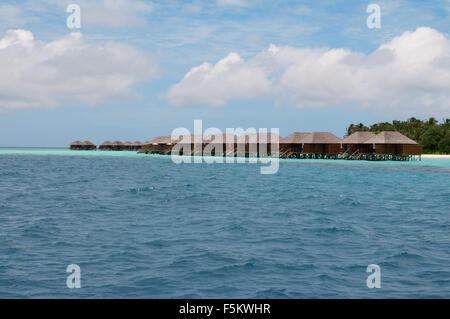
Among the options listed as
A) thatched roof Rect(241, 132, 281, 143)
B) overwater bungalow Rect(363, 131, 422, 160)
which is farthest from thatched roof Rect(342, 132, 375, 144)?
thatched roof Rect(241, 132, 281, 143)

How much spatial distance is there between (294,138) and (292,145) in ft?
4.21

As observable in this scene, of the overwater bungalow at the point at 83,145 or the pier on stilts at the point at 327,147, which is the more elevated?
the overwater bungalow at the point at 83,145

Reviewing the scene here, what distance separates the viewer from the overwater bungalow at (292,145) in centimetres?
5978

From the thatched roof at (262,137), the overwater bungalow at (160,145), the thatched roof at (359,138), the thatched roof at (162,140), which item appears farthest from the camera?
the overwater bungalow at (160,145)

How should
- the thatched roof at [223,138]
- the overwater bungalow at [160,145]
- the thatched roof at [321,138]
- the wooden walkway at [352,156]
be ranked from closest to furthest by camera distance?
the wooden walkway at [352,156], the thatched roof at [321,138], the thatched roof at [223,138], the overwater bungalow at [160,145]

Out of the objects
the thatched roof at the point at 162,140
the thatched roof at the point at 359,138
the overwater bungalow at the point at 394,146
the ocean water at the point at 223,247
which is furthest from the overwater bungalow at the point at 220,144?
the ocean water at the point at 223,247

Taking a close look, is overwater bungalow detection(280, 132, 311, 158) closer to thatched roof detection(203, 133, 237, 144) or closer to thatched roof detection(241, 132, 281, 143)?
thatched roof detection(241, 132, 281, 143)

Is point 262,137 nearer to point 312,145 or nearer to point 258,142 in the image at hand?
point 258,142

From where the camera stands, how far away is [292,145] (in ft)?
199

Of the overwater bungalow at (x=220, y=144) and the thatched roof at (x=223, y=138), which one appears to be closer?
the thatched roof at (x=223, y=138)

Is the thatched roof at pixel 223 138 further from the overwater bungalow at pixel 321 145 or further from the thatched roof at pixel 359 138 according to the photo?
the thatched roof at pixel 359 138

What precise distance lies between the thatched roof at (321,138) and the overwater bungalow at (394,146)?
4.34 metres
